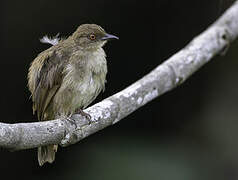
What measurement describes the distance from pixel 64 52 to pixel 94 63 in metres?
0.28

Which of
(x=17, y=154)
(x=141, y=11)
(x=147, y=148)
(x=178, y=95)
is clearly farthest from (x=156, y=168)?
(x=141, y=11)

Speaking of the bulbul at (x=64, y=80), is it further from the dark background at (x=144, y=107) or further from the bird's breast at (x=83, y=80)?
the dark background at (x=144, y=107)

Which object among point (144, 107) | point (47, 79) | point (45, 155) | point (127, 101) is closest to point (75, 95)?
point (47, 79)

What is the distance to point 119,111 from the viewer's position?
365 cm

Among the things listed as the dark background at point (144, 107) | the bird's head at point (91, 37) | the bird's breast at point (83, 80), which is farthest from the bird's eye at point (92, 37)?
the dark background at point (144, 107)

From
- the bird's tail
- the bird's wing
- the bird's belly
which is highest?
the bird's wing

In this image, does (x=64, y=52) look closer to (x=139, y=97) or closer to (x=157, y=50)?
(x=139, y=97)

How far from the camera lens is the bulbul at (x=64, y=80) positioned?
3830 mm

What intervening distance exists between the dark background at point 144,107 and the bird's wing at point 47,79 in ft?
4.86

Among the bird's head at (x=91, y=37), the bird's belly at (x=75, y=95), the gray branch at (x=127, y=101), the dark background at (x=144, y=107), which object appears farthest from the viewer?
the dark background at (x=144, y=107)

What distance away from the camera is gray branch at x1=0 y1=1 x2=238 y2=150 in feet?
9.14

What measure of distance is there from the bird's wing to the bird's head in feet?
0.90

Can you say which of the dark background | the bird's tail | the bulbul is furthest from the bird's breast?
the dark background

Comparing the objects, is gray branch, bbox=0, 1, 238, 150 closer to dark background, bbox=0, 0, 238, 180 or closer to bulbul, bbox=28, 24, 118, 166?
bulbul, bbox=28, 24, 118, 166
